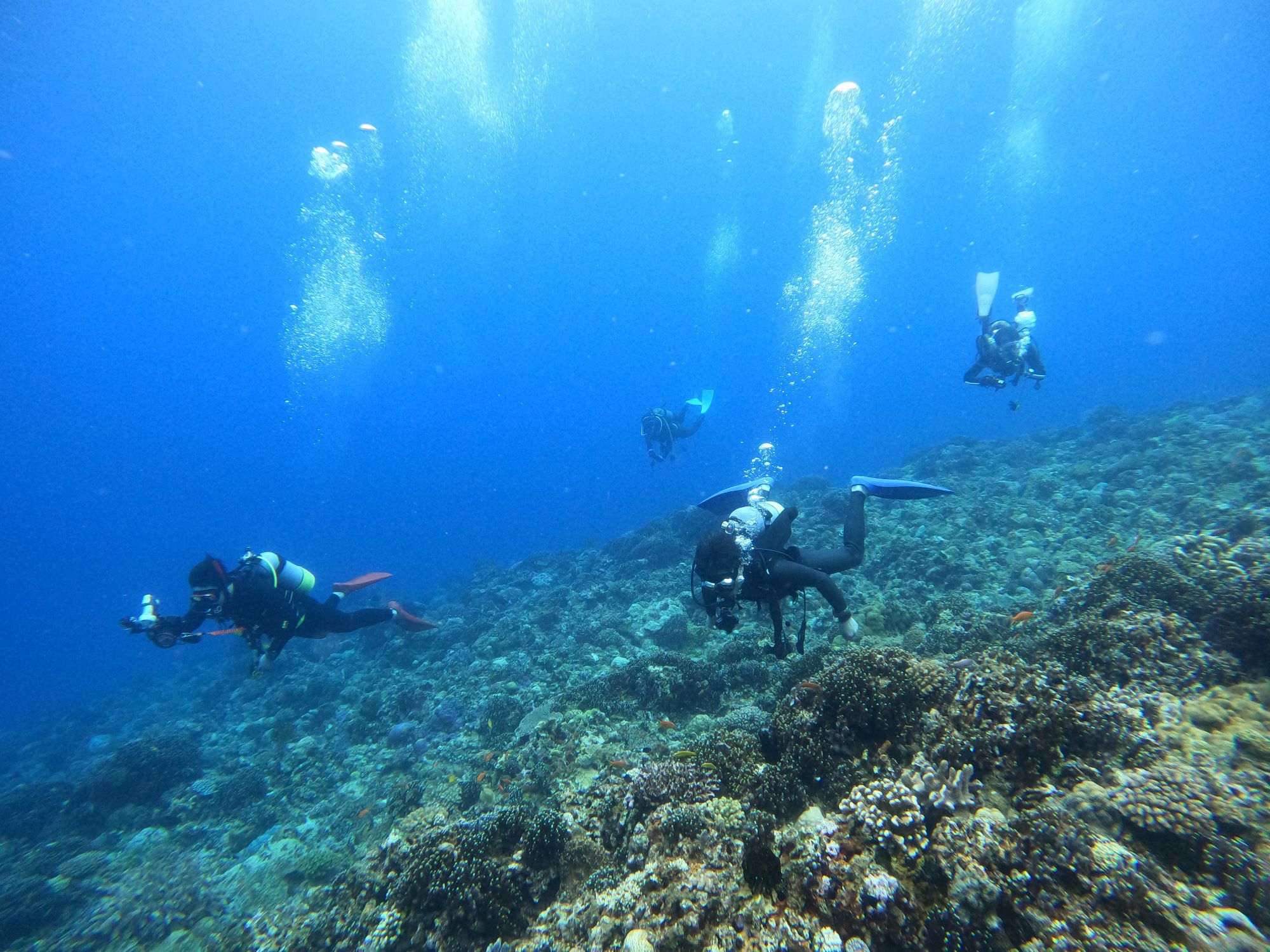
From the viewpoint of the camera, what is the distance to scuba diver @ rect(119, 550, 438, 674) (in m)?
8.50

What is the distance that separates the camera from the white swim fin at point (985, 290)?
17219mm

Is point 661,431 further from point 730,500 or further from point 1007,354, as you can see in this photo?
point 1007,354

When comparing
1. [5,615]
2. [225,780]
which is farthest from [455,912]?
[5,615]

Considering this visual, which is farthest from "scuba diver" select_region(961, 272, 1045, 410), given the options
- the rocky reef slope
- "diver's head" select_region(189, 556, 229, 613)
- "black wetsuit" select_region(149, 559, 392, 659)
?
"diver's head" select_region(189, 556, 229, 613)

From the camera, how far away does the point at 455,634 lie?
1559 centimetres

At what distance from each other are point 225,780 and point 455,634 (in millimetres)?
6197

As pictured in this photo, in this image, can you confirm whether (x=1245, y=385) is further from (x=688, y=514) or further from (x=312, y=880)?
(x=312, y=880)

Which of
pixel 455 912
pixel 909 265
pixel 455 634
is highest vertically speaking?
pixel 909 265

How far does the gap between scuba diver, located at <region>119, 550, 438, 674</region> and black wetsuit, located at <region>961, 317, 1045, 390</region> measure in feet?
62.0

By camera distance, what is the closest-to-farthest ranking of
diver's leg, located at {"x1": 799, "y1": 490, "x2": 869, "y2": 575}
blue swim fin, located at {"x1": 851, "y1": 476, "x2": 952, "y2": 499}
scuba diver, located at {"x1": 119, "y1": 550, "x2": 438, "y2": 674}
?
diver's leg, located at {"x1": 799, "y1": 490, "x2": 869, "y2": 575}, scuba diver, located at {"x1": 119, "y1": 550, "x2": 438, "y2": 674}, blue swim fin, located at {"x1": 851, "y1": 476, "x2": 952, "y2": 499}

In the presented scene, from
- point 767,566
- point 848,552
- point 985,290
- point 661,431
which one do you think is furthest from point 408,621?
point 985,290

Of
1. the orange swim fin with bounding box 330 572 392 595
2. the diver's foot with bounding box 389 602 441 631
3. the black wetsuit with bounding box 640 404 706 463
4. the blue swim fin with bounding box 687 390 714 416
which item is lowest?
the diver's foot with bounding box 389 602 441 631

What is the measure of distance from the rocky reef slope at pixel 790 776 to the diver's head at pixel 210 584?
4188 mm

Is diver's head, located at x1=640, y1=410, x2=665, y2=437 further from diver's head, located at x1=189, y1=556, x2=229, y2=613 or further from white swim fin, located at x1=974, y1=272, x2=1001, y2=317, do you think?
diver's head, located at x1=189, y1=556, x2=229, y2=613
